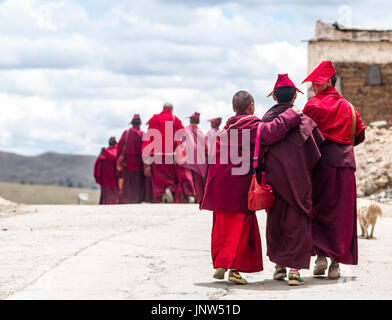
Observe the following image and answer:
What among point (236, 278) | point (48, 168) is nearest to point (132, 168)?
point (236, 278)

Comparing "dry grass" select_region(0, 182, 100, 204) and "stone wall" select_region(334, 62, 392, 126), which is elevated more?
"stone wall" select_region(334, 62, 392, 126)

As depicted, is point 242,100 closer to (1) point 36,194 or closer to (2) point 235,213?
(2) point 235,213

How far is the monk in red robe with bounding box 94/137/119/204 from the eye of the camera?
76.0 ft

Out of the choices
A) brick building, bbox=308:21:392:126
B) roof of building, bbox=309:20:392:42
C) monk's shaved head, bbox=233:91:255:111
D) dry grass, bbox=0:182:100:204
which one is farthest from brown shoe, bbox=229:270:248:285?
dry grass, bbox=0:182:100:204

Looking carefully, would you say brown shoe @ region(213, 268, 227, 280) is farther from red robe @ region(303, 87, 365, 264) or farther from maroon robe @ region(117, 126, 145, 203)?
maroon robe @ region(117, 126, 145, 203)

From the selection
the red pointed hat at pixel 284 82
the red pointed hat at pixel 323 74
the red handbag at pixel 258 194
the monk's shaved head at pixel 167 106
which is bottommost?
the red handbag at pixel 258 194

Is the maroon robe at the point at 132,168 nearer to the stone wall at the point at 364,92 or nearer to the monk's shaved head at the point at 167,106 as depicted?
the monk's shaved head at the point at 167,106

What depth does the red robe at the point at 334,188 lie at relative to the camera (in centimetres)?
734

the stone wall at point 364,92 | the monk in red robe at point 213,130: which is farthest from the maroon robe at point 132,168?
the stone wall at point 364,92

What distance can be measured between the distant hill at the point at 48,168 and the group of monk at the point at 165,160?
209 ft

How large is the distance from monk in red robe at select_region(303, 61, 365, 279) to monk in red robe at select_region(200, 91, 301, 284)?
0.55 m

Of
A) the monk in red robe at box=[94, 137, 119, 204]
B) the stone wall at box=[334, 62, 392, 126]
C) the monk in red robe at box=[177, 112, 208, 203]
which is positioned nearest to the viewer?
the monk in red robe at box=[177, 112, 208, 203]
